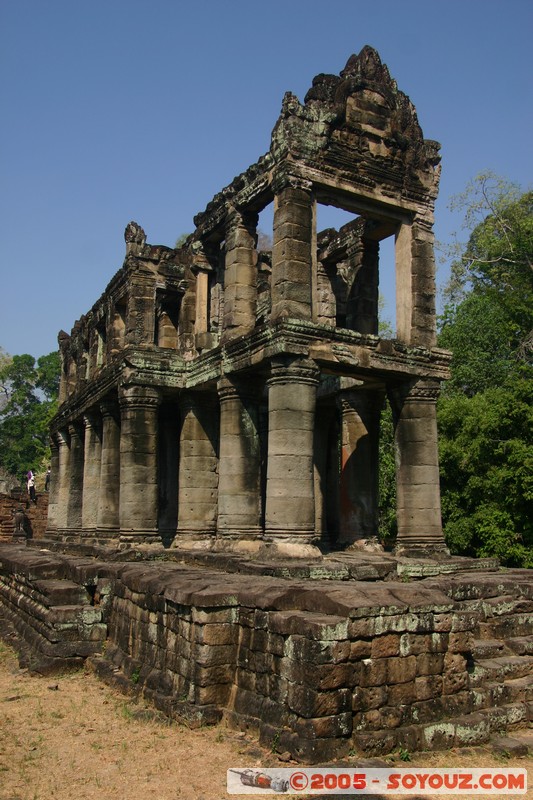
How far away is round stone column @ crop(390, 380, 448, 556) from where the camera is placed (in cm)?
1251

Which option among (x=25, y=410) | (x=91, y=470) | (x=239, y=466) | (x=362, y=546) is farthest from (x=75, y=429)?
(x=25, y=410)

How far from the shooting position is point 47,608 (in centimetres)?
1080

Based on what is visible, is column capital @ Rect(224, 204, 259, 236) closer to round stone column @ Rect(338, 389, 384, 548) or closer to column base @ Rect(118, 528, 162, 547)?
round stone column @ Rect(338, 389, 384, 548)

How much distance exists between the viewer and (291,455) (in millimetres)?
11102

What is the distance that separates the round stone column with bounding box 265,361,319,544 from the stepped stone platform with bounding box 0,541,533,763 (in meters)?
1.44

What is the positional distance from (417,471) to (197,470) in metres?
4.99

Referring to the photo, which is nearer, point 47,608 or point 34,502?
point 47,608

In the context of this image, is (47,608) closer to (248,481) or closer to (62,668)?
(62,668)

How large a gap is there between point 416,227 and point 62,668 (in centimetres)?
925

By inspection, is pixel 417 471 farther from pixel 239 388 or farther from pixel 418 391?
pixel 239 388

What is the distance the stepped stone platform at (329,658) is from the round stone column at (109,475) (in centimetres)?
798

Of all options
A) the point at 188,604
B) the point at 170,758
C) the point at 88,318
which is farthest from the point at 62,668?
the point at 88,318

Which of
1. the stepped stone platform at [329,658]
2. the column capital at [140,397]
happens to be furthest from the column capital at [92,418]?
the stepped stone platform at [329,658]

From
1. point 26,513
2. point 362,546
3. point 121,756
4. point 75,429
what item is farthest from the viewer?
point 26,513
